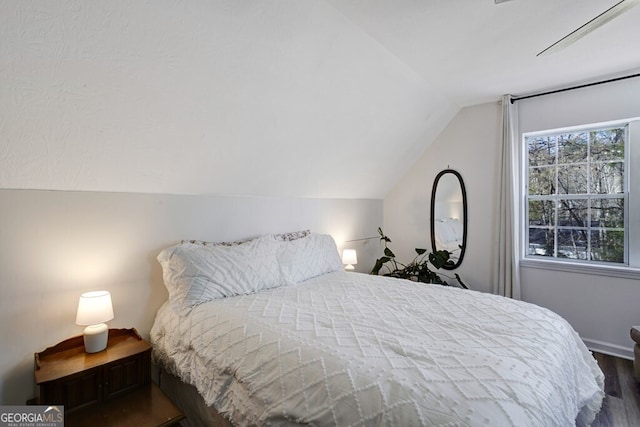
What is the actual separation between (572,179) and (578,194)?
16 centimetres

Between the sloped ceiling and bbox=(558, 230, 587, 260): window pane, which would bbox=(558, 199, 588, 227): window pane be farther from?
the sloped ceiling

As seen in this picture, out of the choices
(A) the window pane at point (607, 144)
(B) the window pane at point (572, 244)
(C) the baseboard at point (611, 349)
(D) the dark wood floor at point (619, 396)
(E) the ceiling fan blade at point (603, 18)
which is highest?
(E) the ceiling fan blade at point (603, 18)

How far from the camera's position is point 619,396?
216cm

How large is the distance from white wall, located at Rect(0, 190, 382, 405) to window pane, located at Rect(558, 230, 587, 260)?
329cm

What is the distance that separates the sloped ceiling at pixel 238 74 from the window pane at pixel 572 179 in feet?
2.83

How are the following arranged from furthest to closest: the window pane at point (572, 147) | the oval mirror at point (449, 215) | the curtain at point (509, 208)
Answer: the oval mirror at point (449, 215) < the curtain at point (509, 208) < the window pane at point (572, 147)

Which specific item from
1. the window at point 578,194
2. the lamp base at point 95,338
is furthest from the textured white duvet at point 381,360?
the window at point 578,194

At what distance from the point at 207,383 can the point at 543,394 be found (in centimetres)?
140

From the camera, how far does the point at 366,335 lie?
143 cm

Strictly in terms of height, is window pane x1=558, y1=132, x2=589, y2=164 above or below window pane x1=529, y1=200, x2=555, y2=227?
above

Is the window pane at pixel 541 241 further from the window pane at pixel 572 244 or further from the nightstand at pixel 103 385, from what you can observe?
the nightstand at pixel 103 385

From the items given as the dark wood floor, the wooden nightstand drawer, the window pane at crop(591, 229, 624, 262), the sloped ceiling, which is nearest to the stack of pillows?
the wooden nightstand drawer

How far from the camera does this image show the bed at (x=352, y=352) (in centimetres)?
101

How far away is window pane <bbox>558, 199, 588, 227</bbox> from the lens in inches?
120
